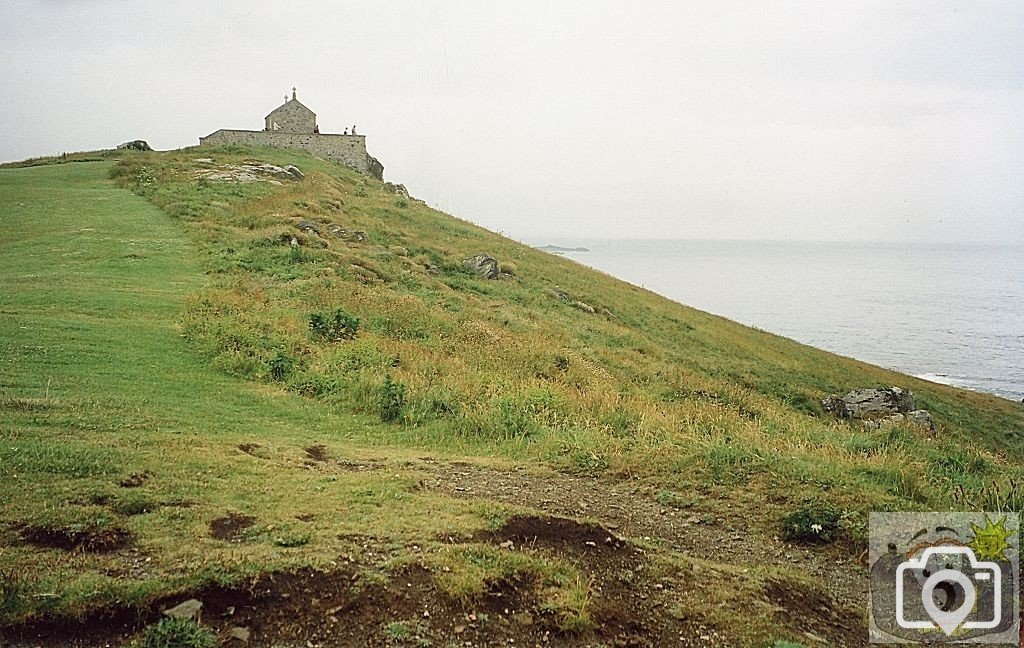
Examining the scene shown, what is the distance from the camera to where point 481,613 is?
547cm

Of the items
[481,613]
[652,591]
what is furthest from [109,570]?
[652,591]

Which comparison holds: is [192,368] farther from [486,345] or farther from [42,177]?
[42,177]

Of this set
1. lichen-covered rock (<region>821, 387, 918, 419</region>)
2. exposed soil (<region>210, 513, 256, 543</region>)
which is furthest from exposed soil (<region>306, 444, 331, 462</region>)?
lichen-covered rock (<region>821, 387, 918, 419</region>)

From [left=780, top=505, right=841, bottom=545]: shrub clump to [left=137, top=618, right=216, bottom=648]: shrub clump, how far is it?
5905mm

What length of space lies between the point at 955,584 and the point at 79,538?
26.5ft

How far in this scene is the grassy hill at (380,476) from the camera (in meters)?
5.50

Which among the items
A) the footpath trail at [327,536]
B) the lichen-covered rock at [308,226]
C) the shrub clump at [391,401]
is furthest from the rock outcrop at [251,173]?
the shrub clump at [391,401]

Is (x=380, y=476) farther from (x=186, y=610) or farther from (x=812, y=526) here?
(x=812, y=526)

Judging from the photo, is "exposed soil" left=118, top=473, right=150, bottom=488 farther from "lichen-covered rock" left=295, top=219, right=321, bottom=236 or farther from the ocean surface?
the ocean surface

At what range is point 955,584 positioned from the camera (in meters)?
6.42

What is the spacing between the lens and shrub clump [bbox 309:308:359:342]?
1538 cm

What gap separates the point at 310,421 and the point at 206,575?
566 centimetres

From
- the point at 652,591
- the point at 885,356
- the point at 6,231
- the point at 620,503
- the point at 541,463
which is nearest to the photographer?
the point at 652,591

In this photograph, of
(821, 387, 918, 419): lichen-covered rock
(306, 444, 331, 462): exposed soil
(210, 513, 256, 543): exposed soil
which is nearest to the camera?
(210, 513, 256, 543): exposed soil
